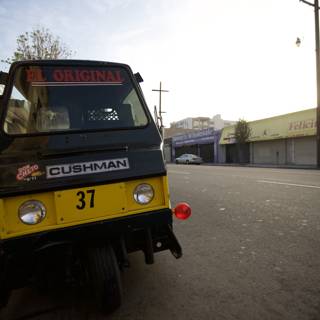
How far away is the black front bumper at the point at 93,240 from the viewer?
2496 mm

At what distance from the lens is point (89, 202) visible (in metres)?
2.75

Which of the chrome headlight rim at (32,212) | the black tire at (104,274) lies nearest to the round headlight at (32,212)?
the chrome headlight rim at (32,212)

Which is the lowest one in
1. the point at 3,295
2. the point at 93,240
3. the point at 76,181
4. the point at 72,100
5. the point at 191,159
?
the point at 191,159

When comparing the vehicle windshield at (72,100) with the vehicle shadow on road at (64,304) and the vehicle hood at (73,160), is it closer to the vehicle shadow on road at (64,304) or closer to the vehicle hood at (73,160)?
the vehicle hood at (73,160)

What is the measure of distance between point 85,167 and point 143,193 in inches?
22.8

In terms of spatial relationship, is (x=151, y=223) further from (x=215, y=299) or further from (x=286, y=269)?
(x=286, y=269)

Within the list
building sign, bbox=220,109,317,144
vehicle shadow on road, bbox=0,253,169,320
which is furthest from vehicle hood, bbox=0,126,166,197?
building sign, bbox=220,109,317,144

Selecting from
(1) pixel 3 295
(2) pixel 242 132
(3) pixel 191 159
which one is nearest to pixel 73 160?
(1) pixel 3 295

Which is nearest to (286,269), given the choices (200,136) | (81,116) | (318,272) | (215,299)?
(318,272)

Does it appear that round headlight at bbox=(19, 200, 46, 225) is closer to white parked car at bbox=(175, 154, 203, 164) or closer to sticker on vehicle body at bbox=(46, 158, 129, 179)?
sticker on vehicle body at bbox=(46, 158, 129, 179)

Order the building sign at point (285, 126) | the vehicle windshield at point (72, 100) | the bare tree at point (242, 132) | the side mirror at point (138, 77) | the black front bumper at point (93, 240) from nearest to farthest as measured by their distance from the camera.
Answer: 1. the black front bumper at point (93, 240)
2. the vehicle windshield at point (72, 100)
3. the side mirror at point (138, 77)
4. the building sign at point (285, 126)
5. the bare tree at point (242, 132)

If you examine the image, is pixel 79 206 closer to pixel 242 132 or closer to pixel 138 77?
pixel 138 77

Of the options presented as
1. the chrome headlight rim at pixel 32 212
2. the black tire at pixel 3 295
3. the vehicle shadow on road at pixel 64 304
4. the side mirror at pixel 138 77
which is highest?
the side mirror at pixel 138 77

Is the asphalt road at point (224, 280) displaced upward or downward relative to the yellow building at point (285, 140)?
downward
